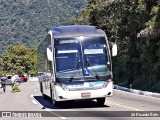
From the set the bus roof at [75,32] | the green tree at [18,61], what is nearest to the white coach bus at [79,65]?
the bus roof at [75,32]

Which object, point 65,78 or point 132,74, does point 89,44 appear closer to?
point 65,78

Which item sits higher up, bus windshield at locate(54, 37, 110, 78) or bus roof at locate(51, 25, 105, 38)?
bus roof at locate(51, 25, 105, 38)

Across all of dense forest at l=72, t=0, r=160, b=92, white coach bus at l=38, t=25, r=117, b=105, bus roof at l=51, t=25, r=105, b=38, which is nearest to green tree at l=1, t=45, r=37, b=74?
dense forest at l=72, t=0, r=160, b=92

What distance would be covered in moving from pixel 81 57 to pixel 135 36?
22994 millimetres

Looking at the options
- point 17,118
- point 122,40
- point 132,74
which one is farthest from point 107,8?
point 17,118

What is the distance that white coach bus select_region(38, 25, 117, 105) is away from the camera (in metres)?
17.1

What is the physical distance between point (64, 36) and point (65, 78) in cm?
200

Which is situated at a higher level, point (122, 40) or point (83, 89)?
point (122, 40)

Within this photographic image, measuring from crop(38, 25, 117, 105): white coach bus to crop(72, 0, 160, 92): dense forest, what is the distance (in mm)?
11556

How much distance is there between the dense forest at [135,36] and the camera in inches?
1231

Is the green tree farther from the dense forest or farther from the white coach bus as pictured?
the white coach bus

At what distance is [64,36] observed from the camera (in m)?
17.9

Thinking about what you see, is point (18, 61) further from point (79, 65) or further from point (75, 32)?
point (79, 65)

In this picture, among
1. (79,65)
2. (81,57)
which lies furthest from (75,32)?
(79,65)
